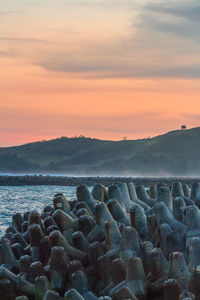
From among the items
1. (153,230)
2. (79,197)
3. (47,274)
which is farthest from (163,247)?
(79,197)

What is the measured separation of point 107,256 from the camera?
741cm

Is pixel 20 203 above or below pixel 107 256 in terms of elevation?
above

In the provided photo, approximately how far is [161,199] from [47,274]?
2.26m

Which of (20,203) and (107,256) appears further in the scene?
(20,203)

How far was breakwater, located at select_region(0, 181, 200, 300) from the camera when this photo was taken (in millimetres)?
6551

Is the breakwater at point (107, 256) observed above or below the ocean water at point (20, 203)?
below

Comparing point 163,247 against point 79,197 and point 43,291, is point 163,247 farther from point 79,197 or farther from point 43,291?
point 79,197

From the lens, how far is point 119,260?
7082 millimetres

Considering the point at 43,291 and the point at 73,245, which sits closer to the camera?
the point at 43,291

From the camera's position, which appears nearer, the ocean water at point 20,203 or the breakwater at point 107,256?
the breakwater at point 107,256

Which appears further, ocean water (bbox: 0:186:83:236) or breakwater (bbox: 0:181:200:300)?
ocean water (bbox: 0:186:83:236)

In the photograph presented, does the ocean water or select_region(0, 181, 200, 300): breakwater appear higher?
the ocean water

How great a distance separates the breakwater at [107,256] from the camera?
21.5 feet

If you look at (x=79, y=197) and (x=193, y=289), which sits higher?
(x=79, y=197)
